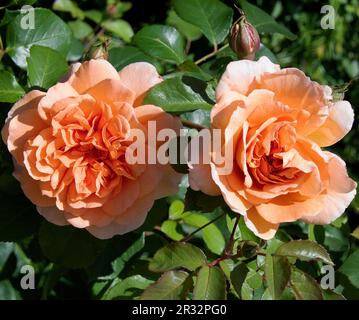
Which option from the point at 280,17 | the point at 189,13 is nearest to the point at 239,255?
the point at 189,13

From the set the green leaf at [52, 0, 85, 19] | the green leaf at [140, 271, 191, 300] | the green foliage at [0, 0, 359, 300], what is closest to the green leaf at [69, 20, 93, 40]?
the green leaf at [52, 0, 85, 19]

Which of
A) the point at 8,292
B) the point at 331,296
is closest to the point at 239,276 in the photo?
the point at 331,296

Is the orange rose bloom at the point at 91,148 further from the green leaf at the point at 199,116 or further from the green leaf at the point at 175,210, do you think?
the green leaf at the point at 175,210

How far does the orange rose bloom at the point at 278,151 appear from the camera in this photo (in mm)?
948

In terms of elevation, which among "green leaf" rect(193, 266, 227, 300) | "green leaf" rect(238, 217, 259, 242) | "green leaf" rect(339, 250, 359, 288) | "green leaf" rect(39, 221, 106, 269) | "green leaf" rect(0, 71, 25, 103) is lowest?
"green leaf" rect(339, 250, 359, 288)

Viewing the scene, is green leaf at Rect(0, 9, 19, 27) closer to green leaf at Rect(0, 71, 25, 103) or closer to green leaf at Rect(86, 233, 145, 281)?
green leaf at Rect(0, 71, 25, 103)

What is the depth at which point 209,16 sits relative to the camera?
1.34 meters

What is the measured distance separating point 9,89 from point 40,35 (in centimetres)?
19

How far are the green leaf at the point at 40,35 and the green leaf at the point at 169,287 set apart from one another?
54 centimetres

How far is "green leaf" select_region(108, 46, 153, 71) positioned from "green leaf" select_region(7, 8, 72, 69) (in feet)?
0.35

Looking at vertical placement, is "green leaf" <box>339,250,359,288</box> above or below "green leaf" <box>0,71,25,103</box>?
below

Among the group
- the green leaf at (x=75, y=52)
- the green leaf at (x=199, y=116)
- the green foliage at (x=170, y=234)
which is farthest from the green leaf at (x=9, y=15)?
the green leaf at (x=199, y=116)

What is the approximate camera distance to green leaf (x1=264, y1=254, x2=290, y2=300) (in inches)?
38.8

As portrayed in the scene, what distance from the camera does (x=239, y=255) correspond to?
1.09m
